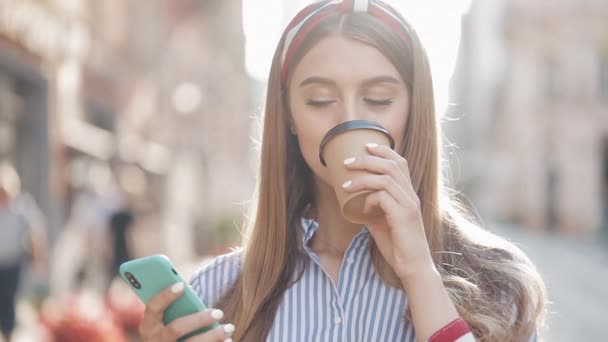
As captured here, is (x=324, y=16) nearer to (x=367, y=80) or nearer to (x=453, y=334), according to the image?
(x=367, y=80)

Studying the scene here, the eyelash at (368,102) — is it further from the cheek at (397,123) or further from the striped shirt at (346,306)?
the striped shirt at (346,306)

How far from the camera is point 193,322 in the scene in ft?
5.83

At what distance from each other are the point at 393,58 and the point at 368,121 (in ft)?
0.77

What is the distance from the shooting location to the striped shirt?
198cm

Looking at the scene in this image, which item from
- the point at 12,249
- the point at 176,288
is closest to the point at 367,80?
the point at 176,288

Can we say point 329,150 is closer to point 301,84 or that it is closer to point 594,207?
point 301,84

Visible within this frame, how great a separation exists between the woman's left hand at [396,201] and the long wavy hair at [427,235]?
0.18 m

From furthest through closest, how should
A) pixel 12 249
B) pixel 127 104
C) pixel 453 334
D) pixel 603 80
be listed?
pixel 603 80
pixel 127 104
pixel 12 249
pixel 453 334

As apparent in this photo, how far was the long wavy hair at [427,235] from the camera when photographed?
195 centimetres

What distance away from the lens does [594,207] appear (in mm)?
35625

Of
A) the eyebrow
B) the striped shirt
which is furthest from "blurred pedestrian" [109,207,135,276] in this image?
the eyebrow

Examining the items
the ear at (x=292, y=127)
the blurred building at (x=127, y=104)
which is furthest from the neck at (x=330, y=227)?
the blurred building at (x=127, y=104)

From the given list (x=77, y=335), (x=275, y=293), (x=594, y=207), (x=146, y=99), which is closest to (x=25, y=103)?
(x=146, y=99)

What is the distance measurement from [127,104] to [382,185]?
56.4ft
